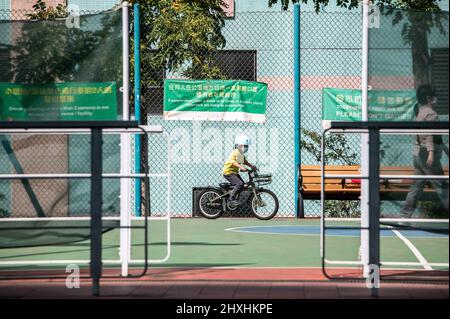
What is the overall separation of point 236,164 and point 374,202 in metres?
10.1

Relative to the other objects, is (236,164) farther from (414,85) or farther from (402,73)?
(414,85)

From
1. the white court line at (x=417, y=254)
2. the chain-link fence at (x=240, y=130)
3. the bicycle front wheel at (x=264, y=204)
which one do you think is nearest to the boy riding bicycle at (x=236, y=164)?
the bicycle front wheel at (x=264, y=204)

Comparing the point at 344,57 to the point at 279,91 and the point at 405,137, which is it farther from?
the point at 405,137

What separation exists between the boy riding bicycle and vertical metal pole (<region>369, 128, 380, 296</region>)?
10.0 metres

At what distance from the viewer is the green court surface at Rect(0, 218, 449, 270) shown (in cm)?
963

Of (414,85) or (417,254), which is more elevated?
(414,85)

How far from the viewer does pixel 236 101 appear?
54.2 ft

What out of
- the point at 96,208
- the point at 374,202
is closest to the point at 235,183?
the point at 96,208

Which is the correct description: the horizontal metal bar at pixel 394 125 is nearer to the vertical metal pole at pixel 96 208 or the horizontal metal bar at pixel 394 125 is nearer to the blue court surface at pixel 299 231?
the vertical metal pole at pixel 96 208

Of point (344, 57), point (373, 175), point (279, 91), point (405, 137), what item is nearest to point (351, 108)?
point (344, 57)

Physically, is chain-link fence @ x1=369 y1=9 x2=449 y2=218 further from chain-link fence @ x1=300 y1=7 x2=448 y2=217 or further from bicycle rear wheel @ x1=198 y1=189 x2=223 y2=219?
bicycle rear wheel @ x1=198 y1=189 x2=223 y2=219

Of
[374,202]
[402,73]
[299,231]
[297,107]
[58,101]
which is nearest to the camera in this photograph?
[374,202]

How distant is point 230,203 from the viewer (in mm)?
17797

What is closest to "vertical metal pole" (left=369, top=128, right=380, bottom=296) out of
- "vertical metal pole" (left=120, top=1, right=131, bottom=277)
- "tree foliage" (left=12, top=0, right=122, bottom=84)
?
"vertical metal pole" (left=120, top=1, right=131, bottom=277)
